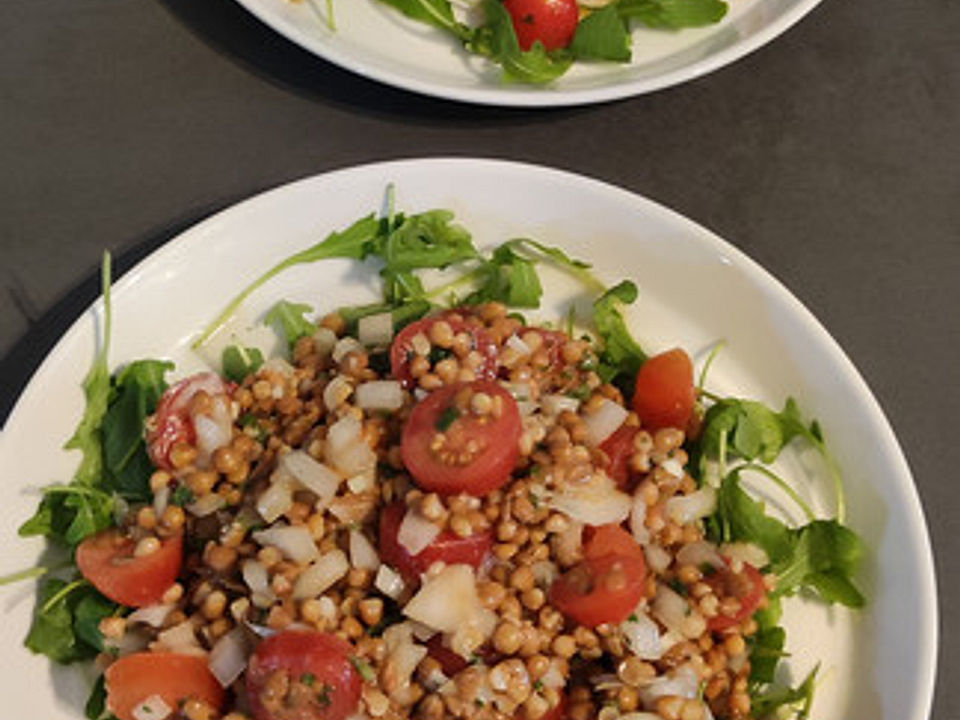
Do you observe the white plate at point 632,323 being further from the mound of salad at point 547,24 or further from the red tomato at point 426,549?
the red tomato at point 426,549

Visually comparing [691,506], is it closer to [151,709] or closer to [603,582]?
[603,582]

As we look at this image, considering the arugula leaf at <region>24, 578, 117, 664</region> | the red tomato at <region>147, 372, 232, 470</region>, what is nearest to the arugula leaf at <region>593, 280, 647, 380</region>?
the red tomato at <region>147, 372, 232, 470</region>

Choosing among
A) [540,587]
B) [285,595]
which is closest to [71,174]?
[285,595]

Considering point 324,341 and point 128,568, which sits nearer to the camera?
point 128,568

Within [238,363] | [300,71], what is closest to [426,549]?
[238,363]

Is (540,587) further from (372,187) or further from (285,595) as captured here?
(372,187)

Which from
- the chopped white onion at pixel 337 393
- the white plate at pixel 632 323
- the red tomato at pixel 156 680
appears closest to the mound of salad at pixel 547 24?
the white plate at pixel 632 323
